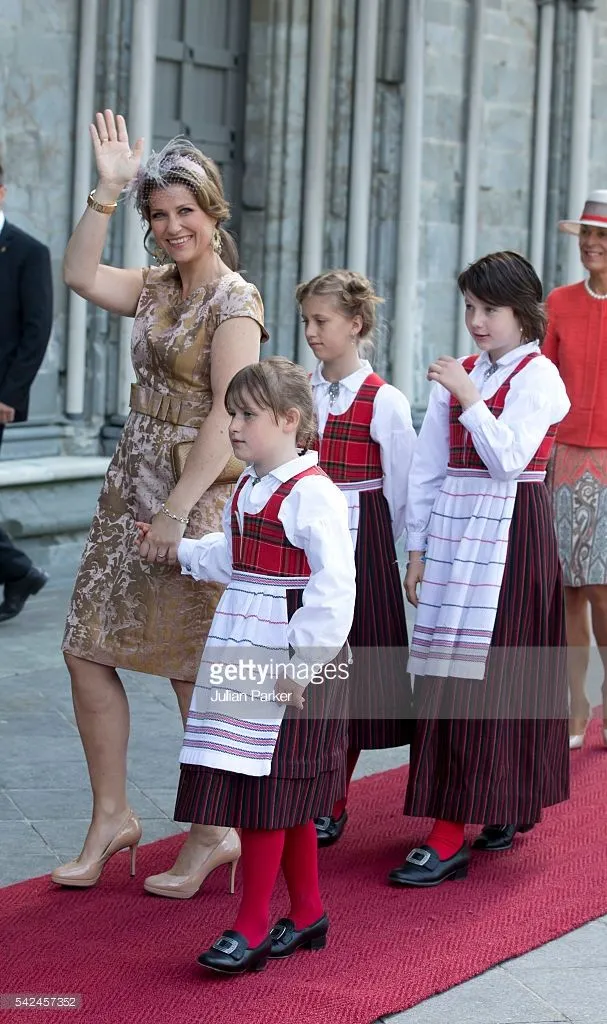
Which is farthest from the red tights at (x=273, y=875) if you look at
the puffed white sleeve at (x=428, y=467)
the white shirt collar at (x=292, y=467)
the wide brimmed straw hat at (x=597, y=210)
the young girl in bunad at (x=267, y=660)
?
the wide brimmed straw hat at (x=597, y=210)

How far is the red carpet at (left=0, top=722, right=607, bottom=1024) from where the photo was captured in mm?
3164

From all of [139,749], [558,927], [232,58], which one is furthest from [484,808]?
[232,58]

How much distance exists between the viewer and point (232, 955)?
3256 millimetres

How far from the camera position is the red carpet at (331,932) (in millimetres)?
3164

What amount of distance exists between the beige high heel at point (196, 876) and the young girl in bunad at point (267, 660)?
422mm

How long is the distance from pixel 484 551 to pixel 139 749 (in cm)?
153

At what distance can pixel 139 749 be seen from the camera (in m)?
4.99

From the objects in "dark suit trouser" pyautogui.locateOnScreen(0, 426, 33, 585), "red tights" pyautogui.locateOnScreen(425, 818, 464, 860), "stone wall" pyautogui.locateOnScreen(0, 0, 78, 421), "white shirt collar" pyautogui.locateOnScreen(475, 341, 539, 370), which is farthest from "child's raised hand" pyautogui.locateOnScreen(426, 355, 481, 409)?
"stone wall" pyautogui.locateOnScreen(0, 0, 78, 421)

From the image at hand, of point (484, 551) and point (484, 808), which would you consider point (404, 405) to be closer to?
point (484, 551)

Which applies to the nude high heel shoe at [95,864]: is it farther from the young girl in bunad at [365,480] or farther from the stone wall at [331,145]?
the stone wall at [331,145]

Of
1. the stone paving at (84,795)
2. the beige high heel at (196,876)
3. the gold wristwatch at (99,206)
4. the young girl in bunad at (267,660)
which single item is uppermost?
the gold wristwatch at (99,206)

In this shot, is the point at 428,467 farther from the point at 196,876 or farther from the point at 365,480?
the point at 196,876

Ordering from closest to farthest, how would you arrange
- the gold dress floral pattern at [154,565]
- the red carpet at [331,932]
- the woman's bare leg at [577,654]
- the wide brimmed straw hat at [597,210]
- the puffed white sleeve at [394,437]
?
1. the red carpet at [331,932]
2. the gold dress floral pattern at [154,565]
3. the puffed white sleeve at [394,437]
4. the wide brimmed straw hat at [597,210]
5. the woman's bare leg at [577,654]

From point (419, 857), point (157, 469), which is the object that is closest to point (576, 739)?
point (419, 857)
